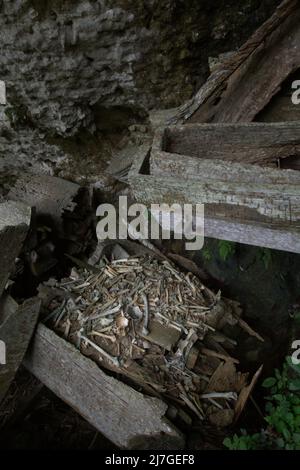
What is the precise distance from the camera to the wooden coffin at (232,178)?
6.15ft

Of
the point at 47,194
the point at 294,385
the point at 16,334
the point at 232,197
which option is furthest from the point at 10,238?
the point at 294,385

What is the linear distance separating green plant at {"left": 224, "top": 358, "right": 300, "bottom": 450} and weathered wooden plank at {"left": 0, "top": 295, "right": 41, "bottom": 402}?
59.2 inches

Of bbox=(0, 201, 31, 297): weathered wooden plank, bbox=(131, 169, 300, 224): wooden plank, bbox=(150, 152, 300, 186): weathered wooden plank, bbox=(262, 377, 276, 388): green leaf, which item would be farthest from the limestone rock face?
bbox=(262, 377, 276, 388): green leaf

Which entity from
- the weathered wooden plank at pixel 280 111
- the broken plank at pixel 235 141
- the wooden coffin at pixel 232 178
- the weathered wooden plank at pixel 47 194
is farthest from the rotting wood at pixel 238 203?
the weathered wooden plank at pixel 47 194

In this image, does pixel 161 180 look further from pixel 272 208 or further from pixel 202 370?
pixel 202 370

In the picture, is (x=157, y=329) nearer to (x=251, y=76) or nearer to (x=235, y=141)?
(x=235, y=141)

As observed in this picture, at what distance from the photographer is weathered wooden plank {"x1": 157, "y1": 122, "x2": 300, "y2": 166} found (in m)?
2.21

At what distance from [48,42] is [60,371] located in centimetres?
238

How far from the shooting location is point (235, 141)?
2.31m

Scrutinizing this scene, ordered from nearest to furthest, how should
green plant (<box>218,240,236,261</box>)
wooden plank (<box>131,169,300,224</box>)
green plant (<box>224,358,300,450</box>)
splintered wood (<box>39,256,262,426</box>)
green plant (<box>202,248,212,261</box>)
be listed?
wooden plank (<box>131,169,300,224</box>) < green plant (<box>224,358,300,450</box>) < splintered wood (<box>39,256,262,426</box>) < green plant (<box>218,240,236,261</box>) < green plant (<box>202,248,212,261</box>)

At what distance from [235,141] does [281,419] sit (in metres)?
1.74

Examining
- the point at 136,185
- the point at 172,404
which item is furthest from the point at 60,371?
the point at 136,185

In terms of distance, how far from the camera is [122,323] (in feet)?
9.42

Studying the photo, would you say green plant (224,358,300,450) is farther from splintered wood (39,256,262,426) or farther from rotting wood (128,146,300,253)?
rotting wood (128,146,300,253)
